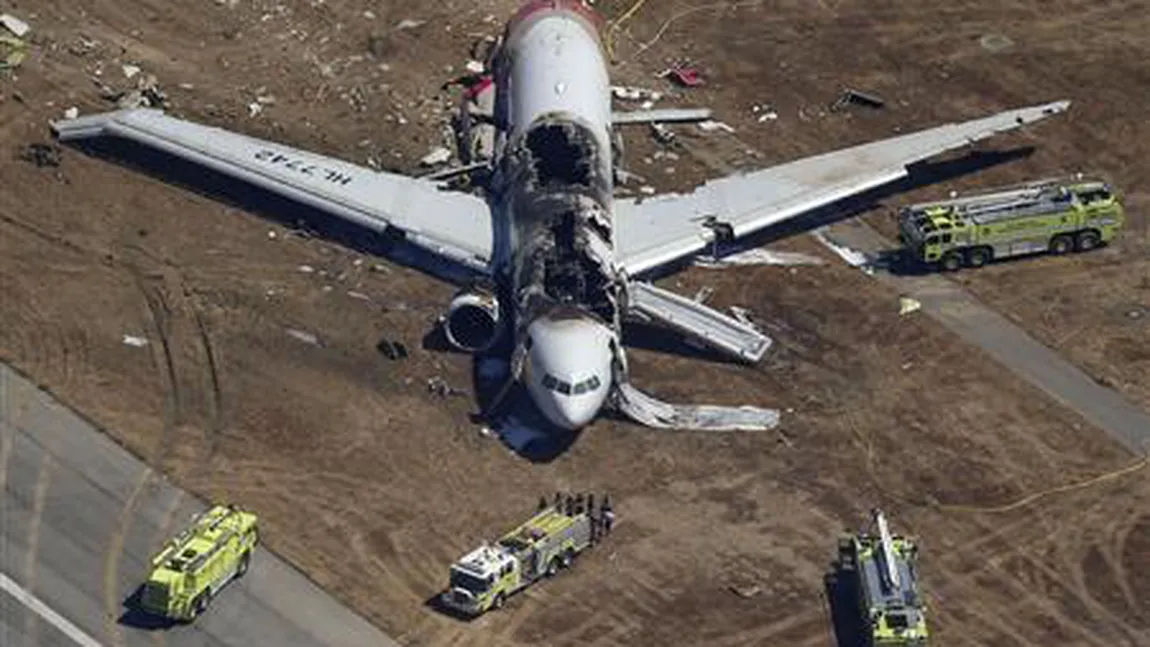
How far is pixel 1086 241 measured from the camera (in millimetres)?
86125

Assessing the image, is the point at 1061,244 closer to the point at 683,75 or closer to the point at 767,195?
the point at 767,195

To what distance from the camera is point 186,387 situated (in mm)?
76000

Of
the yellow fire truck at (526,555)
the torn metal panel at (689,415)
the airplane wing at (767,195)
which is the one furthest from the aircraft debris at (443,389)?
the airplane wing at (767,195)

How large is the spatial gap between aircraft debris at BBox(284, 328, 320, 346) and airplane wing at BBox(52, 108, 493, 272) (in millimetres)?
5835

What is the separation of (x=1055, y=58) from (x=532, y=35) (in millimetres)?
27063

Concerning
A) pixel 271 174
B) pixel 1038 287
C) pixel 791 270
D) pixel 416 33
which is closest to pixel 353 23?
pixel 416 33

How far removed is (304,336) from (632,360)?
12.3m

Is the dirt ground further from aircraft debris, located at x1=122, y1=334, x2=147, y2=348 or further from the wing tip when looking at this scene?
the wing tip

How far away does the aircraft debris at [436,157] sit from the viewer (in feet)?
296

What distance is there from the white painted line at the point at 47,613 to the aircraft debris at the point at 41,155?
25722 mm

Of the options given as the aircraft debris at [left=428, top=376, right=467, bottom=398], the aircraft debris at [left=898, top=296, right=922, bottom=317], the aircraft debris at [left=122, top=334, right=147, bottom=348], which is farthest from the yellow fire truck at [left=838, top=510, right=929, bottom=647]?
the aircraft debris at [left=122, top=334, right=147, bottom=348]

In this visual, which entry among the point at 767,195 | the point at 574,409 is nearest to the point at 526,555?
the point at 574,409

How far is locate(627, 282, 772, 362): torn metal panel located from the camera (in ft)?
258

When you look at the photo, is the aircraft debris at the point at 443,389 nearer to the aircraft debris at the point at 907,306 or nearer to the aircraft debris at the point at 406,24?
the aircraft debris at the point at 907,306
